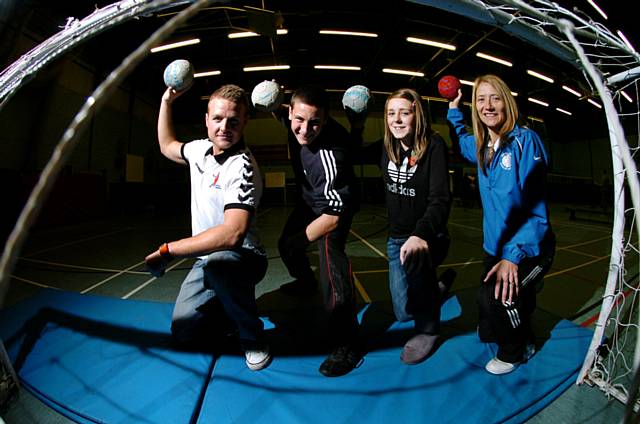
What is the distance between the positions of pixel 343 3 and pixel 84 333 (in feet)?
29.7

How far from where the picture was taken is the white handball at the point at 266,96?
157 centimetres

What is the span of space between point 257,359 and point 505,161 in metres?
1.78

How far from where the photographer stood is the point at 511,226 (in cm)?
146

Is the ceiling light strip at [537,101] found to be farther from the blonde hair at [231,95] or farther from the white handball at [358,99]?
the blonde hair at [231,95]

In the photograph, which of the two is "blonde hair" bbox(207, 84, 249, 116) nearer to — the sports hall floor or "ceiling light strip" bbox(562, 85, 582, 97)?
the sports hall floor

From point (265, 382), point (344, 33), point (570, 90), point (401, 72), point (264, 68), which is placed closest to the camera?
point (265, 382)

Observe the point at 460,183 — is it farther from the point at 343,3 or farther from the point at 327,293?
the point at 327,293

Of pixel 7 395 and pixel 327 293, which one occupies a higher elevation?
pixel 327 293

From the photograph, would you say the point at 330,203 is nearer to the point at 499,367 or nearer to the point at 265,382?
the point at 265,382

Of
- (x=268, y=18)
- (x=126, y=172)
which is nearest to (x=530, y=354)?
(x=268, y=18)

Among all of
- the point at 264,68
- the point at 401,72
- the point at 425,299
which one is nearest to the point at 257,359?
the point at 425,299

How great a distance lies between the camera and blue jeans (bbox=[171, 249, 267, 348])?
1.43 meters

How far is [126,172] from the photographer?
9.84 metres

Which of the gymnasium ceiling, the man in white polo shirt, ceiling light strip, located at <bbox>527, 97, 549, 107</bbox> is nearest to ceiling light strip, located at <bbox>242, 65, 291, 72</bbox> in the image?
the gymnasium ceiling
